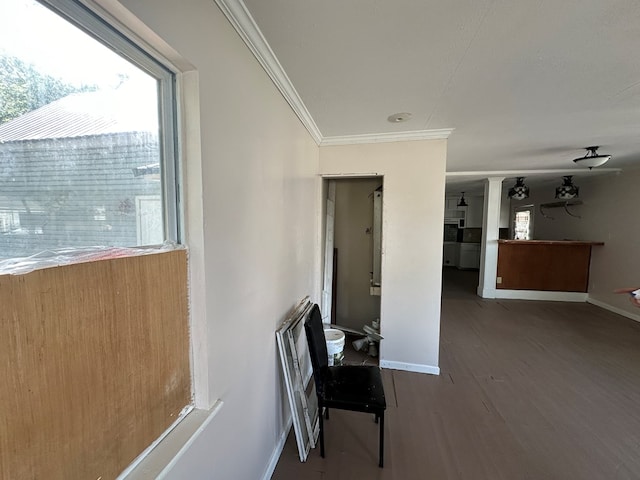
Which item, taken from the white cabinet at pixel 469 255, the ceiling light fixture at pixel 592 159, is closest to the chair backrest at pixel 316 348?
the ceiling light fixture at pixel 592 159

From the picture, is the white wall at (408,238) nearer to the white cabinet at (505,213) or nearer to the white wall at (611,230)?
the white wall at (611,230)

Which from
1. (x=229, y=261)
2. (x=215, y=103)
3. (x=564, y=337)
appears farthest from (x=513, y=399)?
(x=215, y=103)

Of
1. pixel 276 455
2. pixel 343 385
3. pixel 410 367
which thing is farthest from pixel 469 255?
pixel 276 455

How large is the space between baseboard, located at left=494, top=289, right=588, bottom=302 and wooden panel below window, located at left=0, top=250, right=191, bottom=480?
20.2 ft

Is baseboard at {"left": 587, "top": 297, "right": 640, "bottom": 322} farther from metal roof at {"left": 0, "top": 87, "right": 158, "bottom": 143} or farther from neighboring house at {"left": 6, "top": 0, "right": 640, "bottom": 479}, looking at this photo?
metal roof at {"left": 0, "top": 87, "right": 158, "bottom": 143}

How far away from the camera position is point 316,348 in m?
1.79

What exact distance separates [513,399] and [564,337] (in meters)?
2.00

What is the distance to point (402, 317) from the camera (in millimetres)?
2736

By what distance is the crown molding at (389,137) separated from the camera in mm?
2462

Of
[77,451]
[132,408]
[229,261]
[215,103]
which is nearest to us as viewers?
[77,451]

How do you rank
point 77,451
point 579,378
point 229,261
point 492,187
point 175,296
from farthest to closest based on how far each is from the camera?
1. point 492,187
2. point 579,378
3. point 229,261
4. point 175,296
5. point 77,451

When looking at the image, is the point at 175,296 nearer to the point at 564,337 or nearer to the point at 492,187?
the point at 564,337

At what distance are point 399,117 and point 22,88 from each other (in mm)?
2132

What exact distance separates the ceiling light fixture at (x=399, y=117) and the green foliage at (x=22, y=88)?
6.60 feet
